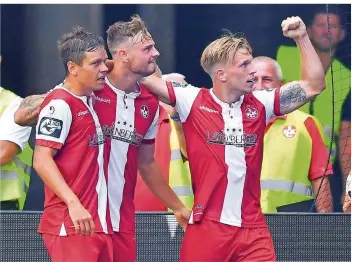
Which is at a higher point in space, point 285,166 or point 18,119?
point 18,119

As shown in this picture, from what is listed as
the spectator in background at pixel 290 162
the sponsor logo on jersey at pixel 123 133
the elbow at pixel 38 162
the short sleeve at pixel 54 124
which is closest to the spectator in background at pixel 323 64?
the spectator in background at pixel 290 162

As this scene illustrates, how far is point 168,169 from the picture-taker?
8367mm

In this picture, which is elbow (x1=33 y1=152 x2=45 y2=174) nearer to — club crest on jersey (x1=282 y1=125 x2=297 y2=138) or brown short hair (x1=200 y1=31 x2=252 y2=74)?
brown short hair (x1=200 y1=31 x2=252 y2=74)

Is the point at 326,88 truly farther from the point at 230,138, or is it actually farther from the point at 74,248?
the point at 74,248

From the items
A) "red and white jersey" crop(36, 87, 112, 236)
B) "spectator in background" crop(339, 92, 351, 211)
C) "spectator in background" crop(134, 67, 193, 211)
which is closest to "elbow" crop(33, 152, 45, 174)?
"red and white jersey" crop(36, 87, 112, 236)

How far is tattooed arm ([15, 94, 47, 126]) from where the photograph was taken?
24.2 feet

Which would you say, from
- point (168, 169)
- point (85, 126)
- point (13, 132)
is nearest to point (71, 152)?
point (85, 126)

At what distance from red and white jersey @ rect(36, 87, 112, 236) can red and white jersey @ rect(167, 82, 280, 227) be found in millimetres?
619

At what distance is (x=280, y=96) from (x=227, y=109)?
316mm

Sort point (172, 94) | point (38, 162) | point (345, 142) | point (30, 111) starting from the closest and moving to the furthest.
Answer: point (38, 162)
point (172, 94)
point (30, 111)
point (345, 142)

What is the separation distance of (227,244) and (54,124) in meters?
1.17

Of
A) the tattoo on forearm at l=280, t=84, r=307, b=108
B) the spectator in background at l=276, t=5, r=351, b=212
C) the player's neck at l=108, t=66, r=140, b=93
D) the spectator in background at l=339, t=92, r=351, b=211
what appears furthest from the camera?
the spectator in background at l=276, t=5, r=351, b=212

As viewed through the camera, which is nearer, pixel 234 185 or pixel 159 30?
pixel 234 185

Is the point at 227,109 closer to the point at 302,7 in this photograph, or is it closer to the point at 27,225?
the point at 27,225
